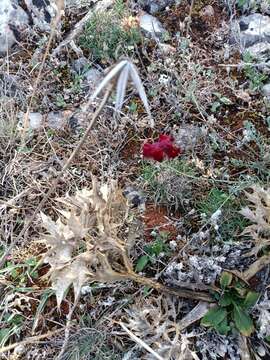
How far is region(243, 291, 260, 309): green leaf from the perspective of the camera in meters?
2.06

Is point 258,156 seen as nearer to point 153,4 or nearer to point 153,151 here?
point 153,151

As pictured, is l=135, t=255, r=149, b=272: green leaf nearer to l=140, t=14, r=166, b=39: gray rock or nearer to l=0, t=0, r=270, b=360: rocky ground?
l=0, t=0, r=270, b=360: rocky ground

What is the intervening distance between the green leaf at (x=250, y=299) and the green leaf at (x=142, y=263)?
0.42m

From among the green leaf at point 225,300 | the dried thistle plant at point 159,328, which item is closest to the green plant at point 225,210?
the green leaf at point 225,300

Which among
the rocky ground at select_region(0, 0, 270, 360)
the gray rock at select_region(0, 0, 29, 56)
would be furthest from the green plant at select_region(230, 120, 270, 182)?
the gray rock at select_region(0, 0, 29, 56)

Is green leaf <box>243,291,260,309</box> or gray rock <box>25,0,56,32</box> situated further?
gray rock <box>25,0,56,32</box>

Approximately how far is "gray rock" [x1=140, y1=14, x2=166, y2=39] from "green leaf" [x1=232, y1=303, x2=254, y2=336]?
1.55m

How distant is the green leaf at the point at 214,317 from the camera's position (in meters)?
2.07

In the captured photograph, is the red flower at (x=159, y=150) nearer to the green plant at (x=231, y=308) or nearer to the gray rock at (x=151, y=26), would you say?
the green plant at (x=231, y=308)

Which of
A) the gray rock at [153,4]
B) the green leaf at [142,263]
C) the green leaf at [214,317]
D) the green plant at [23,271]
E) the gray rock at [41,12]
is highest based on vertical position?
the gray rock at [41,12]

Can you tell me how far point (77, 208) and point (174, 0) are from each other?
1568mm

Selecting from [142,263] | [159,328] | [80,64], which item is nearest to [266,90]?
[80,64]

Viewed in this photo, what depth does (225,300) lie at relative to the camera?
2.10 m

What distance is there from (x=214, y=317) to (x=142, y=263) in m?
0.36
